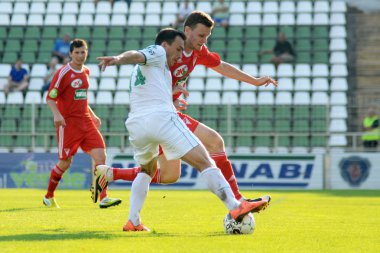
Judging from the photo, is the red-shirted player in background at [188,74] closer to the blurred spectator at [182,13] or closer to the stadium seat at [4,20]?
the blurred spectator at [182,13]

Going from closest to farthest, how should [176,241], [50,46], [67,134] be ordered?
[176,241]
[67,134]
[50,46]

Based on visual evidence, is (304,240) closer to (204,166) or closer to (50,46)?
(204,166)

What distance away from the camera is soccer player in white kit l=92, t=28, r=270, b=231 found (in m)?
7.79

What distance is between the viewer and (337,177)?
71.1ft

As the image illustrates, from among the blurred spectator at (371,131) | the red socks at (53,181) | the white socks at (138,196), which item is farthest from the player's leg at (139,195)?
the blurred spectator at (371,131)

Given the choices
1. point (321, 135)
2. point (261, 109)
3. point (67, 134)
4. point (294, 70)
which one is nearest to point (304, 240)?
point (67, 134)

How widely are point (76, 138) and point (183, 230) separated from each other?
197 inches

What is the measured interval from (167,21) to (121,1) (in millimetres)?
2305

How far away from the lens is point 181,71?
934cm

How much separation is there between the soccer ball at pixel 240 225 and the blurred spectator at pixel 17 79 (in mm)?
17679

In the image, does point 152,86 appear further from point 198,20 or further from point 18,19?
point 18,19

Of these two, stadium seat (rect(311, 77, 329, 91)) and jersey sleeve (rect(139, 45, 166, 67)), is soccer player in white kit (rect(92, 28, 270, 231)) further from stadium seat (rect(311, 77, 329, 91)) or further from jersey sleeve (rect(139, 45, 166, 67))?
stadium seat (rect(311, 77, 329, 91))

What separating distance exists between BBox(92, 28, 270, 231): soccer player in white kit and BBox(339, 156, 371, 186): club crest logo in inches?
549

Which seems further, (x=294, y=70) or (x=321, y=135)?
(x=294, y=70)
